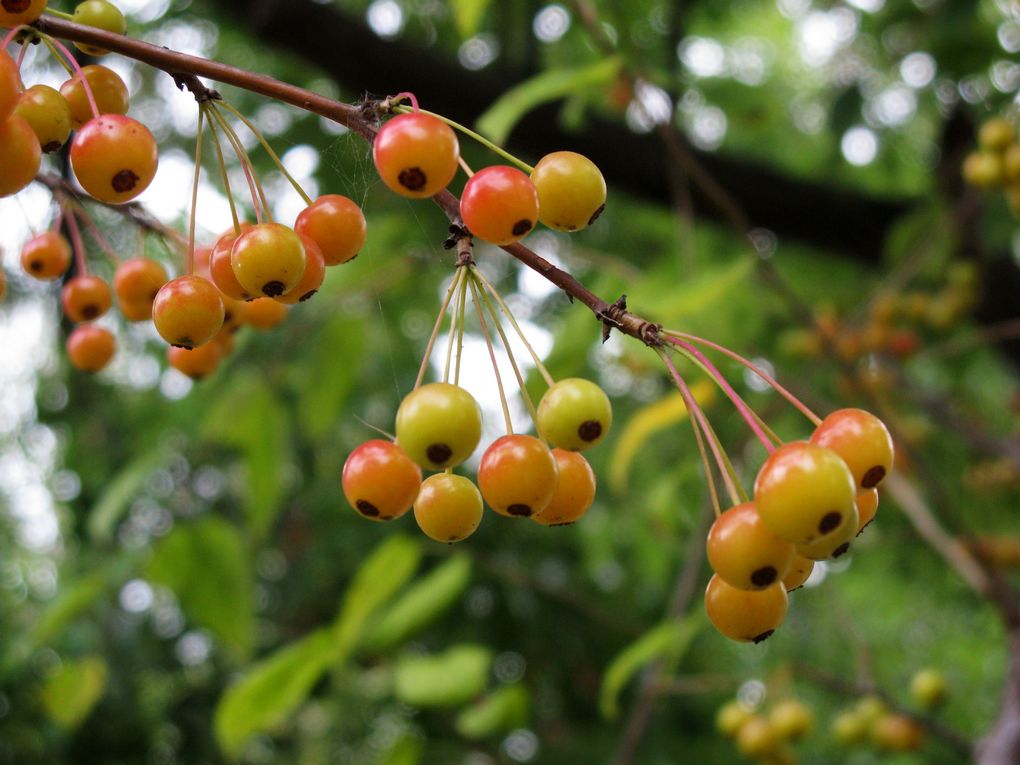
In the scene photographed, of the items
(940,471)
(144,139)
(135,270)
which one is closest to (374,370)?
(940,471)

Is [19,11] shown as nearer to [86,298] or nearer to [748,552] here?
[86,298]

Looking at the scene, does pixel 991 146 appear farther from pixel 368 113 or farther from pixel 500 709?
pixel 368 113

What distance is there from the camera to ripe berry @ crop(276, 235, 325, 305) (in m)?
1.07

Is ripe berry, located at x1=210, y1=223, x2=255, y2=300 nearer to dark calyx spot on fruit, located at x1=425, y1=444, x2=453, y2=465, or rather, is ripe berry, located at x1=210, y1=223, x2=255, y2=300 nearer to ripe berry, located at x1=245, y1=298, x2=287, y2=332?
dark calyx spot on fruit, located at x1=425, y1=444, x2=453, y2=465

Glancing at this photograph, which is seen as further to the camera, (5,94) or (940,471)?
(940,471)

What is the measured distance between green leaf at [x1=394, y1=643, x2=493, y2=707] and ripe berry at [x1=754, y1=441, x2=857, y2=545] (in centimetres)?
213

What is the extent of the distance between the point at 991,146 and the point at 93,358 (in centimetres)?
276

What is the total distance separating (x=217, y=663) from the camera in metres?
5.69

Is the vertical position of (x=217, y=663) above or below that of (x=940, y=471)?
below

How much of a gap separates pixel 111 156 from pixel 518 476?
0.56 meters

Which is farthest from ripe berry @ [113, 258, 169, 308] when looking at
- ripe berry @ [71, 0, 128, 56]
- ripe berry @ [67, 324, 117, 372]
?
ripe berry @ [71, 0, 128, 56]

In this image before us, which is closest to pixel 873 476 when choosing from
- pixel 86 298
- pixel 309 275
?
pixel 309 275

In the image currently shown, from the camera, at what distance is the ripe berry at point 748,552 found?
892 mm

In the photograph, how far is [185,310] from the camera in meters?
1.06
